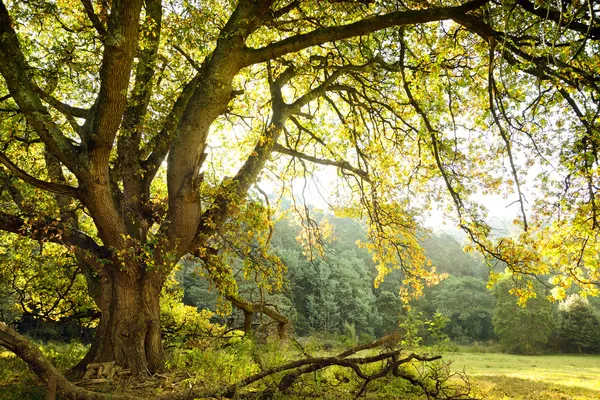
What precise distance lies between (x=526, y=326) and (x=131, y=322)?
1316 inches

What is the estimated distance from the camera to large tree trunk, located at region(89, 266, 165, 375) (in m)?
5.57

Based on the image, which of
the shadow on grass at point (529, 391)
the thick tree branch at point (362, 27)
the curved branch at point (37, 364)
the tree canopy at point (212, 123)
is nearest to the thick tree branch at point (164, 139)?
the tree canopy at point (212, 123)

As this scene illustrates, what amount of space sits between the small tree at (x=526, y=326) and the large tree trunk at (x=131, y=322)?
31459mm

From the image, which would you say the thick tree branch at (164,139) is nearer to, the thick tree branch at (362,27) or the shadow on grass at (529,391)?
the thick tree branch at (362,27)

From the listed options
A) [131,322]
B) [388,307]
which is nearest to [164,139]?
[131,322]

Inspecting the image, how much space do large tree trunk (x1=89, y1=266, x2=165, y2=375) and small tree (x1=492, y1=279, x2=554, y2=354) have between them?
3146 centimetres

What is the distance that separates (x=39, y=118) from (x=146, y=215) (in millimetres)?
2583

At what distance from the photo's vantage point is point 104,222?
543 centimetres

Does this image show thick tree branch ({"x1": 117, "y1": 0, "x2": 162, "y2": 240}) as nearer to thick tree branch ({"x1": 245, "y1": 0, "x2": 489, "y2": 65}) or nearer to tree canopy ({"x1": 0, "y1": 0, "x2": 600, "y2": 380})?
tree canopy ({"x1": 0, "y1": 0, "x2": 600, "y2": 380})

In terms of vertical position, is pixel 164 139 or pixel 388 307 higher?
pixel 164 139

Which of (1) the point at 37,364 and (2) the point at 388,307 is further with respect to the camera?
(2) the point at 388,307

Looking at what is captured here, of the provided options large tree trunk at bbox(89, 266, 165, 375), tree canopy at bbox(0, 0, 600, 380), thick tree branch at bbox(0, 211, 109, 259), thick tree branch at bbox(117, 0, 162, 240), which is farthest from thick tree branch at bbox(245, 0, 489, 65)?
large tree trunk at bbox(89, 266, 165, 375)

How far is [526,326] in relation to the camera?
30.9 meters

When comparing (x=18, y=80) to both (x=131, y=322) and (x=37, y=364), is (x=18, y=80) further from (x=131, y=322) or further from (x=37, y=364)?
(x=131, y=322)
